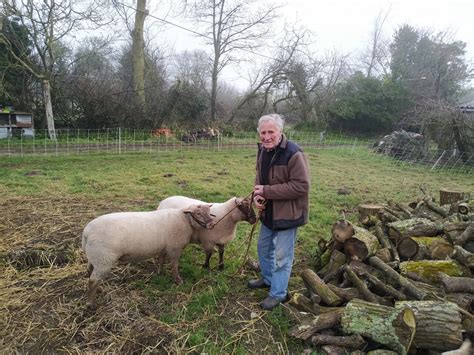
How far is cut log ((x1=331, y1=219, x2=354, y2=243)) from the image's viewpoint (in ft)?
14.4

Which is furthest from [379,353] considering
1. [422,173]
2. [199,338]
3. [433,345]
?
[422,173]

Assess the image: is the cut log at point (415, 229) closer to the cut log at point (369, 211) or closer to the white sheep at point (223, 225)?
the cut log at point (369, 211)

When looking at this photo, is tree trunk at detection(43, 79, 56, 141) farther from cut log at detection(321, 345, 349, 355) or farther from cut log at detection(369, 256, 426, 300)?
cut log at detection(321, 345, 349, 355)

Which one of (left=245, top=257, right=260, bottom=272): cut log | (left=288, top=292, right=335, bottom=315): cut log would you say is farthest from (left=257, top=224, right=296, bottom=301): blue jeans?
(left=245, top=257, right=260, bottom=272): cut log

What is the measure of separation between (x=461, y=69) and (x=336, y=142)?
1614 cm

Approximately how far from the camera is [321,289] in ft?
12.8

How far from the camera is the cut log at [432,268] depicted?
4.01m

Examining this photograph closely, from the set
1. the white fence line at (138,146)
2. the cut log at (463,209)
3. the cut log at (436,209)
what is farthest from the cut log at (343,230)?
the white fence line at (138,146)

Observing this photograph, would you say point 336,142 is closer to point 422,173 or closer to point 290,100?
→ point 290,100

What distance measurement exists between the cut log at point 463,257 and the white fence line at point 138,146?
1255cm

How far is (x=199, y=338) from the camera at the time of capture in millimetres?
3523

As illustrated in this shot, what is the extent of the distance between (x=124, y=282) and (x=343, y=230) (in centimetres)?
304

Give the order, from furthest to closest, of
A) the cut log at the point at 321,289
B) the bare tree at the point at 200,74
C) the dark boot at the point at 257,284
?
the bare tree at the point at 200,74
the dark boot at the point at 257,284
the cut log at the point at 321,289

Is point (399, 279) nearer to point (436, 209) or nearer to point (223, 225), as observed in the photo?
point (223, 225)
